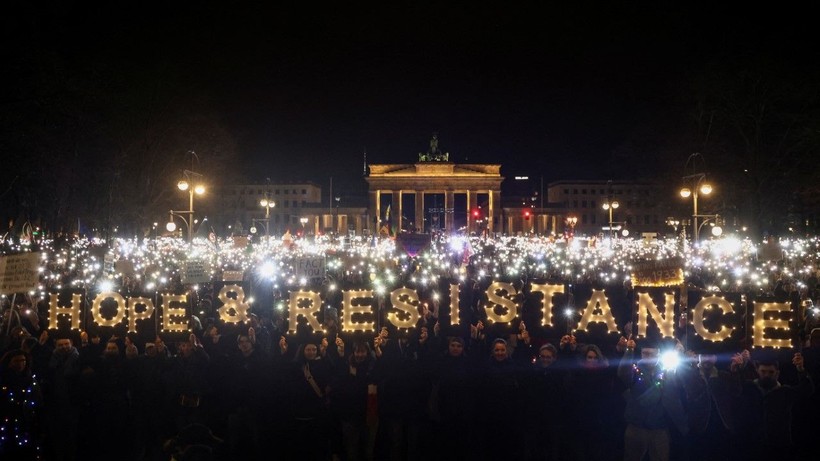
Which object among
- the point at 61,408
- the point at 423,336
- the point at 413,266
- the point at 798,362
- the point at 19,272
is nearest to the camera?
the point at 798,362

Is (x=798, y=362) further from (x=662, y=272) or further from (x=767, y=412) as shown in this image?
(x=662, y=272)

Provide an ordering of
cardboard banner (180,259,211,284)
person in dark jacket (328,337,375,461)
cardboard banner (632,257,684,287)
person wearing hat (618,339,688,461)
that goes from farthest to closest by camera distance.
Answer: cardboard banner (180,259,211,284)
cardboard banner (632,257,684,287)
person in dark jacket (328,337,375,461)
person wearing hat (618,339,688,461)

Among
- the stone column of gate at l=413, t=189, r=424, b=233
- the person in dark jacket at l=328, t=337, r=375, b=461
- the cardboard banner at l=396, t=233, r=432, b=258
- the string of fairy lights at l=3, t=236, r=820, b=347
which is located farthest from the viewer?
the stone column of gate at l=413, t=189, r=424, b=233

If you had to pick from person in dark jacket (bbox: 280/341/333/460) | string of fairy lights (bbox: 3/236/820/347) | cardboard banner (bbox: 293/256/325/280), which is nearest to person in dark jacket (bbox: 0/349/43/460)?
string of fairy lights (bbox: 3/236/820/347)

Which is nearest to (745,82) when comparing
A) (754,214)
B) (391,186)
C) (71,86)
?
(754,214)

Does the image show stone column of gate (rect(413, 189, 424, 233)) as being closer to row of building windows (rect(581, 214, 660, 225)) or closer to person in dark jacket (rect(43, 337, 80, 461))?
row of building windows (rect(581, 214, 660, 225))

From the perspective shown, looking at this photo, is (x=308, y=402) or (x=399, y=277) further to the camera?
(x=399, y=277)

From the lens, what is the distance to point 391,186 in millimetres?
107750

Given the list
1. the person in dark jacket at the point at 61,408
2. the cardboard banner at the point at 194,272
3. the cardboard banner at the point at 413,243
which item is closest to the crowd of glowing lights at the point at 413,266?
the cardboard banner at the point at 413,243

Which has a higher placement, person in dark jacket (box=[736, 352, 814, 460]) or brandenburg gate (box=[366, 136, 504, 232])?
brandenburg gate (box=[366, 136, 504, 232])

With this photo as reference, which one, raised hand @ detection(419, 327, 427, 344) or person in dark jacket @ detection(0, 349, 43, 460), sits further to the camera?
raised hand @ detection(419, 327, 427, 344)

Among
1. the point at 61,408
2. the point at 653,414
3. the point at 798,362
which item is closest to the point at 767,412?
the point at 798,362

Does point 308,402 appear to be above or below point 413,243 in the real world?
below

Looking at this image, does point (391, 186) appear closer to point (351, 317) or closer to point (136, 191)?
point (136, 191)
